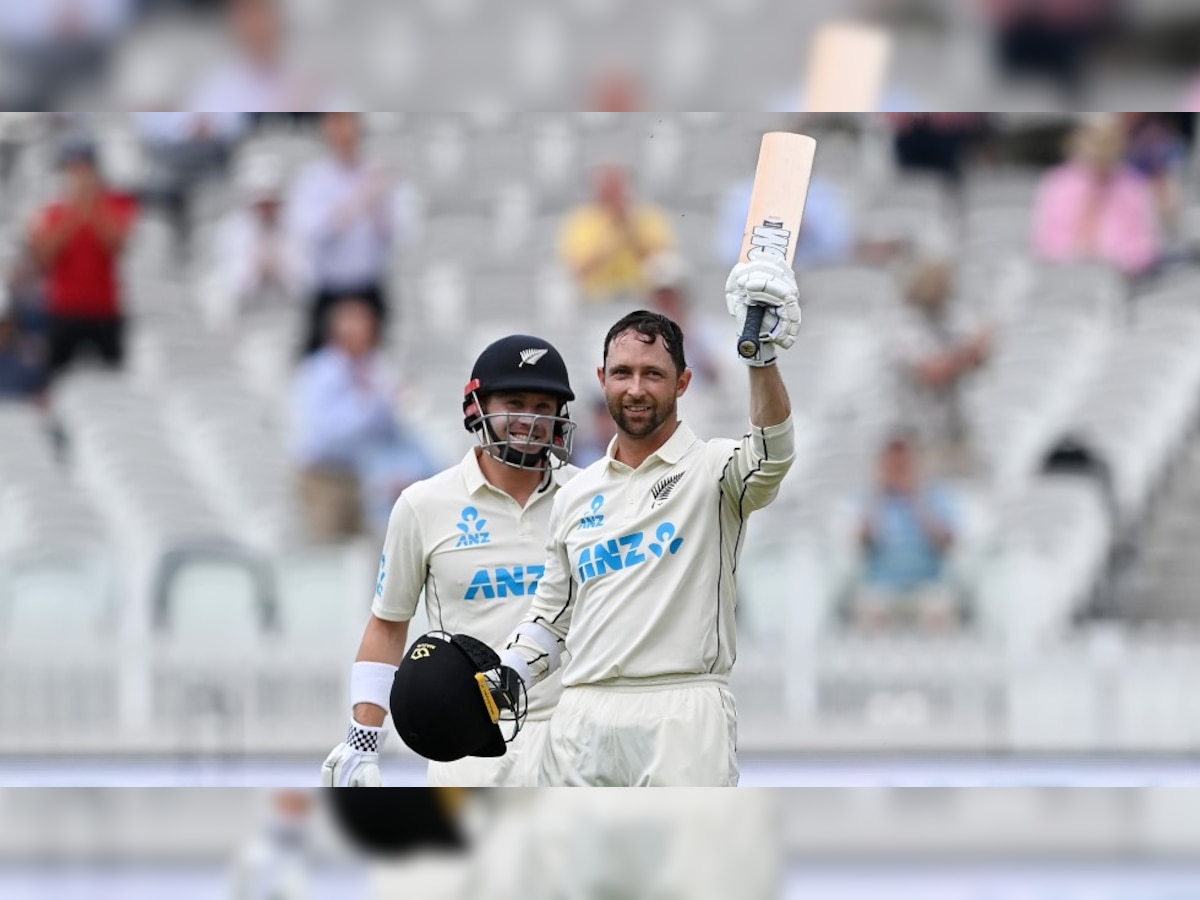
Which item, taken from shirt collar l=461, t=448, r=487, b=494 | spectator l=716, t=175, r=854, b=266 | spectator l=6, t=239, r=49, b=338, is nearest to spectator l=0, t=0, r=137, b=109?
shirt collar l=461, t=448, r=487, b=494

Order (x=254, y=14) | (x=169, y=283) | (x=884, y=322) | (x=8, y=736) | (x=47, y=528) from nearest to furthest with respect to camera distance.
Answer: (x=254, y=14)
(x=8, y=736)
(x=47, y=528)
(x=884, y=322)
(x=169, y=283)

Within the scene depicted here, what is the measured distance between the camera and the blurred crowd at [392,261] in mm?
9820

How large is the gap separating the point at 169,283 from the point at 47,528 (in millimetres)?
2204

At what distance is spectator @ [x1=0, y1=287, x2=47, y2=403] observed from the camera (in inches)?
419

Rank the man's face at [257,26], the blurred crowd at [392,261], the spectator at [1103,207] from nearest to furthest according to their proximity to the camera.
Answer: the man's face at [257,26], the blurred crowd at [392,261], the spectator at [1103,207]

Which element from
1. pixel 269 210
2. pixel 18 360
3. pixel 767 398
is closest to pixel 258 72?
pixel 767 398

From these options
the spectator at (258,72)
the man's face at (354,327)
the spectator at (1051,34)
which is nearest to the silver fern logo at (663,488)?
the spectator at (1051,34)

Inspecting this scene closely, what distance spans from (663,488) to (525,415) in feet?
2.05

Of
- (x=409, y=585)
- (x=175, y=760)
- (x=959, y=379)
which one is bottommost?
(x=175, y=760)

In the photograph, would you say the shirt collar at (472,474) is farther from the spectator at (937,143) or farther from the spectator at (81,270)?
the spectator at (937,143)

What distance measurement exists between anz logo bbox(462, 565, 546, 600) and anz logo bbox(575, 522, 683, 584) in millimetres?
597

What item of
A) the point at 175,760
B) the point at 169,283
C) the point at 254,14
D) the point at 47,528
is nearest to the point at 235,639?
the point at 175,760

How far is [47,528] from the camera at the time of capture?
10.0 m

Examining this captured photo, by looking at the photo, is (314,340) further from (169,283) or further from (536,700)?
(536,700)
